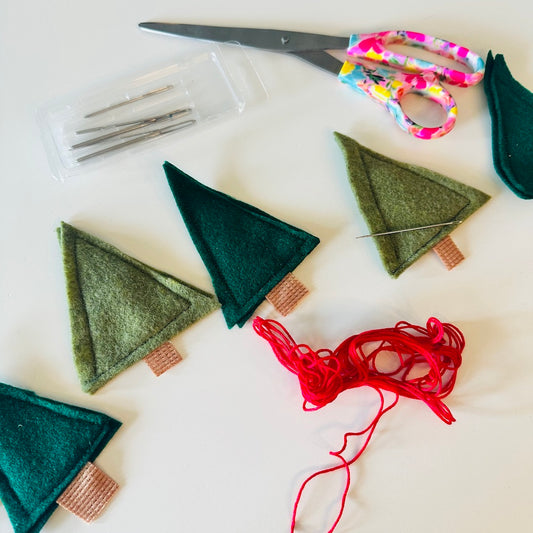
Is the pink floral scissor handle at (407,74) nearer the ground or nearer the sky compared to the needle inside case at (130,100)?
nearer the ground

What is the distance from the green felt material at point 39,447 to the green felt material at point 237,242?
289 mm

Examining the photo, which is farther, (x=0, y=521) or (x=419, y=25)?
(x=419, y=25)

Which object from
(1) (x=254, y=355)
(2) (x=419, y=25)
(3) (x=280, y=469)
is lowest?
(3) (x=280, y=469)

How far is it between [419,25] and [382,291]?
513 millimetres

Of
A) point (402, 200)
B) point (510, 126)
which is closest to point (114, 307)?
point (402, 200)

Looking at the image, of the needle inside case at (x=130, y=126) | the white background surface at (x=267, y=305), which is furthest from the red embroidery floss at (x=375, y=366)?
the needle inside case at (x=130, y=126)

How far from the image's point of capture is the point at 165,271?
34.2 inches

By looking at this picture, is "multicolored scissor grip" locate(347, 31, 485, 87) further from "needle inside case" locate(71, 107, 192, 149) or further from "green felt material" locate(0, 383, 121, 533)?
"green felt material" locate(0, 383, 121, 533)

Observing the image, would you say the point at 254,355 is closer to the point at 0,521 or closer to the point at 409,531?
the point at 409,531

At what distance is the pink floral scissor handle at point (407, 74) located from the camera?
875 millimetres

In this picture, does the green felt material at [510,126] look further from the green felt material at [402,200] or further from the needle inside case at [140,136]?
the needle inside case at [140,136]

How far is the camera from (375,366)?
0.85 metres

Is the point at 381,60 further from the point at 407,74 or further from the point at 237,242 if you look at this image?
the point at 237,242

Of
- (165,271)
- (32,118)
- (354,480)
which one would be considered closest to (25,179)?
(32,118)
